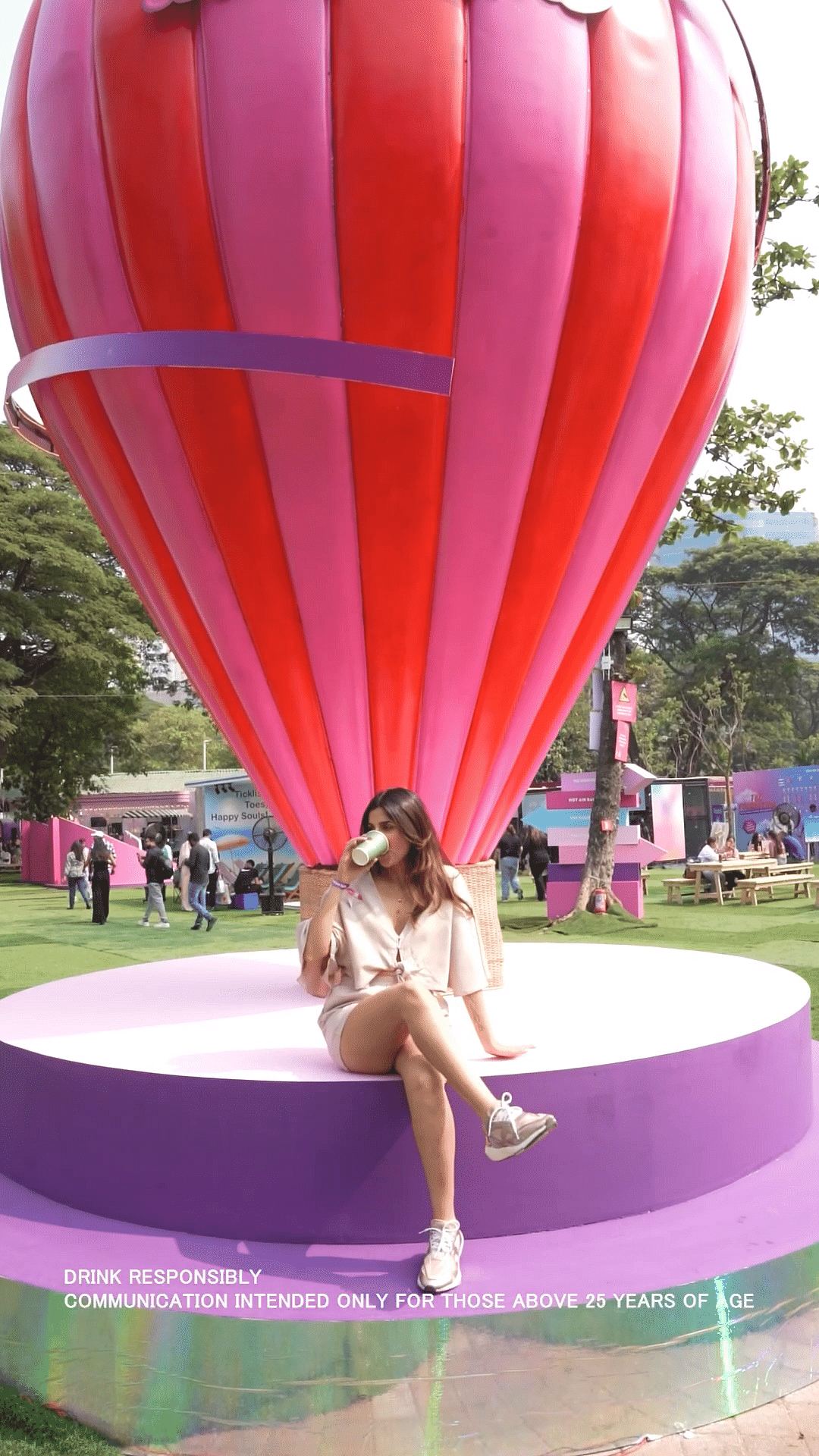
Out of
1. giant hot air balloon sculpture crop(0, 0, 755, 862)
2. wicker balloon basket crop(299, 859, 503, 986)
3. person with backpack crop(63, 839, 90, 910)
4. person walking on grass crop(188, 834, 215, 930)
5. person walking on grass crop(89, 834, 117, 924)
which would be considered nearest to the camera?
giant hot air balloon sculpture crop(0, 0, 755, 862)

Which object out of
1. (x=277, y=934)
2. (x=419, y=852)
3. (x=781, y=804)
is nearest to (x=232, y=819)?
(x=277, y=934)

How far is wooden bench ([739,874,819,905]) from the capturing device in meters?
16.1

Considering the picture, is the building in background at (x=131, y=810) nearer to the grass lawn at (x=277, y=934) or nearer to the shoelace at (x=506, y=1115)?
the grass lawn at (x=277, y=934)

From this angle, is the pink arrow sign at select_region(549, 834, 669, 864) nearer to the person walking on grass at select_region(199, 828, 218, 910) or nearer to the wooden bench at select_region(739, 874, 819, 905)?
the wooden bench at select_region(739, 874, 819, 905)

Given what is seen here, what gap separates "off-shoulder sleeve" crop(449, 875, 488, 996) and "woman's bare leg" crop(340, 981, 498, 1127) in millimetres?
303

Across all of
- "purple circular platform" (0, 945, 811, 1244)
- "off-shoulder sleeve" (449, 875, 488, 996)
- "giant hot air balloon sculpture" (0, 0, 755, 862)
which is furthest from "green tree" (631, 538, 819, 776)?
"off-shoulder sleeve" (449, 875, 488, 996)

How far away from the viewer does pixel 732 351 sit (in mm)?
5109

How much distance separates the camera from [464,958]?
360 cm

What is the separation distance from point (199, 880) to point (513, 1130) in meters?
11.9

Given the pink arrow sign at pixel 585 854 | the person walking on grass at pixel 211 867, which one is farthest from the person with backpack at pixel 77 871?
the pink arrow sign at pixel 585 854

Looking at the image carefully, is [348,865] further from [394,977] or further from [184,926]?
[184,926]

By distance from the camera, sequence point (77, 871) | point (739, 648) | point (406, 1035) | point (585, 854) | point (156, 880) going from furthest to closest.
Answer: point (739, 648) → point (77, 871) → point (156, 880) → point (585, 854) → point (406, 1035)

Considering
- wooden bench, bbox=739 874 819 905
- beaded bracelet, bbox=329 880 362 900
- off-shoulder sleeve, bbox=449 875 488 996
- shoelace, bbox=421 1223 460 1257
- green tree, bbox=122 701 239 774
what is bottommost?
wooden bench, bbox=739 874 819 905

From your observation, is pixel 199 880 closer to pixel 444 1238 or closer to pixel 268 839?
pixel 268 839
